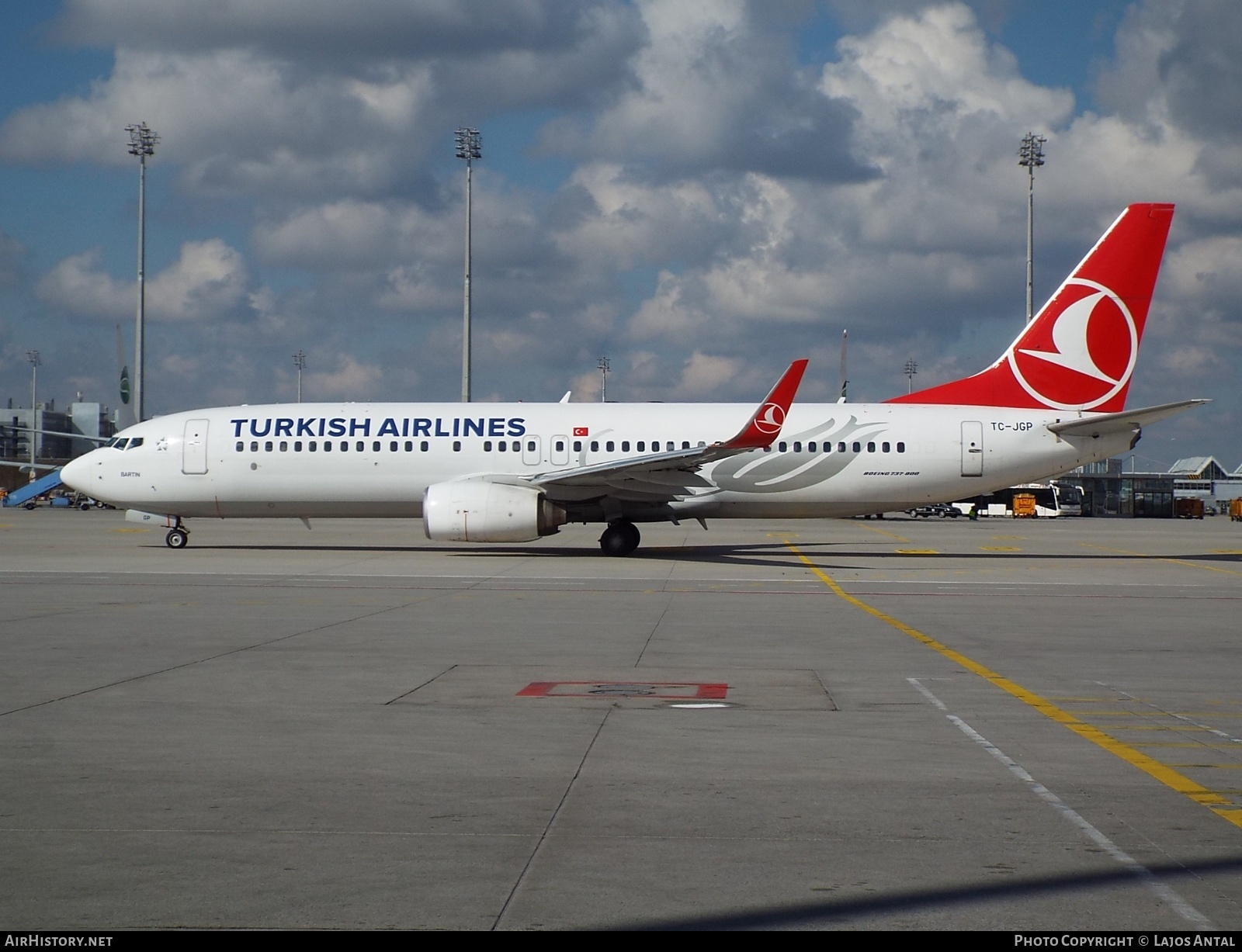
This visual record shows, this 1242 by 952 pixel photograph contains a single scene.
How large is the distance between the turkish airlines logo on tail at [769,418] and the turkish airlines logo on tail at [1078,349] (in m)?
7.67

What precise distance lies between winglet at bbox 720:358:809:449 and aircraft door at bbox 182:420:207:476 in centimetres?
1361

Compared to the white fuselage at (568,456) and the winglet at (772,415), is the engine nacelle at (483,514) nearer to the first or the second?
the white fuselage at (568,456)

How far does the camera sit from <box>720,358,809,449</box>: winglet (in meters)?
27.4

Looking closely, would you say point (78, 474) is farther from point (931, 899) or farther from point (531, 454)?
point (931, 899)

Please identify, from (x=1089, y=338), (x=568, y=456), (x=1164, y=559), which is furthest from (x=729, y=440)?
(x=1164, y=559)

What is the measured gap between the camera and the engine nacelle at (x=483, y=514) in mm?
27875

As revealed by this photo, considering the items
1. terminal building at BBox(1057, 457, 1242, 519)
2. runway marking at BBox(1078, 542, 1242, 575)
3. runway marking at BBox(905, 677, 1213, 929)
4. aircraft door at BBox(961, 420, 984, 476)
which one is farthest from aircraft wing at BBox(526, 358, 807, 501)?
Answer: terminal building at BBox(1057, 457, 1242, 519)

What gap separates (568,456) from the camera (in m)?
31.1

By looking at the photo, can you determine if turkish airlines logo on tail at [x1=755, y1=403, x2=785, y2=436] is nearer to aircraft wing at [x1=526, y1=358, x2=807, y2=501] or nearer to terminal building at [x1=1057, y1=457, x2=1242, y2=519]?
aircraft wing at [x1=526, y1=358, x2=807, y2=501]

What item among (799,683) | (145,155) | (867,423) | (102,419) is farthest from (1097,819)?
(102,419)

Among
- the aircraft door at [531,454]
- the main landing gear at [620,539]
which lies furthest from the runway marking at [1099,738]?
the aircraft door at [531,454]
